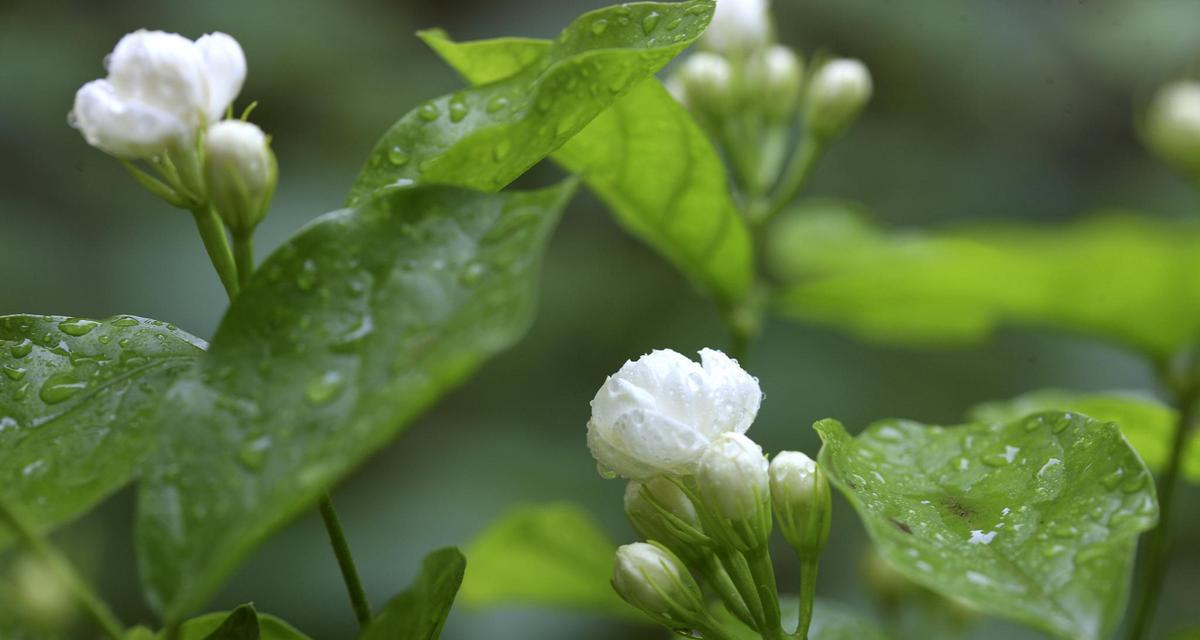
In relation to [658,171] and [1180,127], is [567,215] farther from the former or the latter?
[658,171]

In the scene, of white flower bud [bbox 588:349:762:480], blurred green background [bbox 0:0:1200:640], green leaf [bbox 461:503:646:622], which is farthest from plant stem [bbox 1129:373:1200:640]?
blurred green background [bbox 0:0:1200:640]

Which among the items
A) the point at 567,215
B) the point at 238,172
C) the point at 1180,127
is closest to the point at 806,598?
the point at 238,172

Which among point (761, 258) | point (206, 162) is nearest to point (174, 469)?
Answer: point (206, 162)

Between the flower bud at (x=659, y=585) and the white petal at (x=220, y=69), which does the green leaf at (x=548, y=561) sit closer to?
the flower bud at (x=659, y=585)

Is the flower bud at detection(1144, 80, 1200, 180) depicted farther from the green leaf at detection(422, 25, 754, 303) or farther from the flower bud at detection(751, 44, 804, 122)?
the green leaf at detection(422, 25, 754, 303)

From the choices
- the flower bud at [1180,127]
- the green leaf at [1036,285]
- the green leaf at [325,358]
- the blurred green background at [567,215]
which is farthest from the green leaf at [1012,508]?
the blurred green background at [567,215]
